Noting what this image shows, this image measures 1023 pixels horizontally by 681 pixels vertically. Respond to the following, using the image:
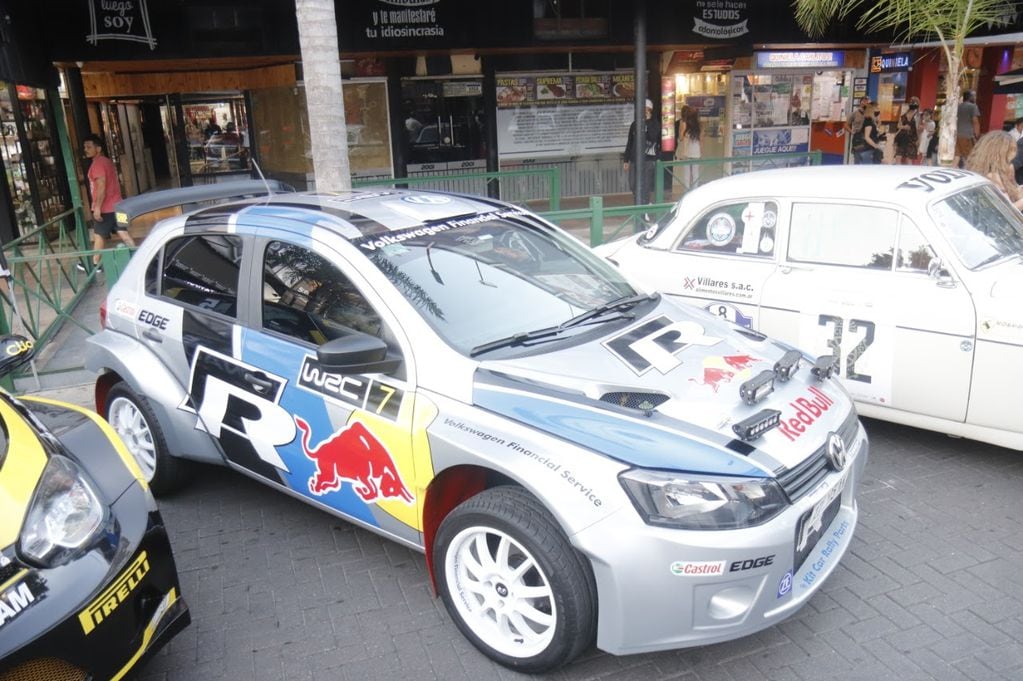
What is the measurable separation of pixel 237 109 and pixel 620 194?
8213 millimetres

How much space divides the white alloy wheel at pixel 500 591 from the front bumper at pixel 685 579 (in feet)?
0.94

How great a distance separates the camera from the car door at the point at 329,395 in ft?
11.4

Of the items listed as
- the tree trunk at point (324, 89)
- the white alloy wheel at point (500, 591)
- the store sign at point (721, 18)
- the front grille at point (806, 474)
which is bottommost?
the white alloy wheel at point (500, 591)

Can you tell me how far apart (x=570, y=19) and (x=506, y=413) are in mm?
11684

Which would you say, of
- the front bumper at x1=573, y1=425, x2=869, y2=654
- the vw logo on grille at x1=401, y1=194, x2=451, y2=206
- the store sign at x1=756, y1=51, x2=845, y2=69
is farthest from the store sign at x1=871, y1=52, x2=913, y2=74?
the front bumper at x1=573, y1=425, x2=869, y2=654

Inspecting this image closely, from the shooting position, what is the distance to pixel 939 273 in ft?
16.0

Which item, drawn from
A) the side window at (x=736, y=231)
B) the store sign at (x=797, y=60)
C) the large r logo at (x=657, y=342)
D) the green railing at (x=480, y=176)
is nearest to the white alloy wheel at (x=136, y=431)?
the large r logo at (x=657, y=342)

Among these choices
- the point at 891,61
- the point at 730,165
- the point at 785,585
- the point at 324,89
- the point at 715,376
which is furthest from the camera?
the point at 891,61

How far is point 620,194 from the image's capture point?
54.0 feet

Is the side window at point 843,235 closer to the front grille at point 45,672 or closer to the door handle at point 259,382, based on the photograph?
the door handle at point 259,382

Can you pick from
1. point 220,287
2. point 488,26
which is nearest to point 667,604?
point 220,287

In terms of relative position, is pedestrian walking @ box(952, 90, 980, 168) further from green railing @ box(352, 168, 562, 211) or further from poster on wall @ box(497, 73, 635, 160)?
green railing @ box(352, 168, 562, 211)

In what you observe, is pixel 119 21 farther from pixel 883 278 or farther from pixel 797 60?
pixel 797 60

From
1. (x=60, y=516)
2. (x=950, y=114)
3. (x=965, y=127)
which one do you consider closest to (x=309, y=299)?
(x=60, y=516)
